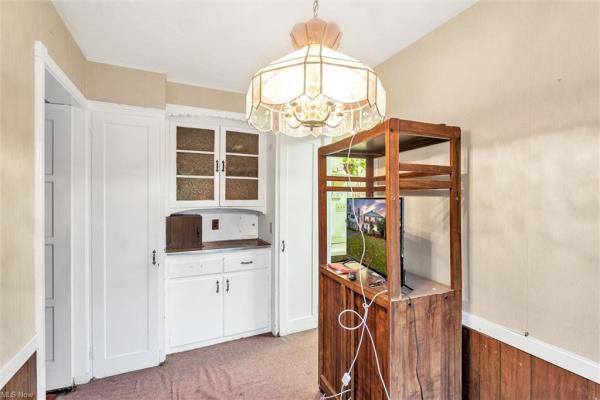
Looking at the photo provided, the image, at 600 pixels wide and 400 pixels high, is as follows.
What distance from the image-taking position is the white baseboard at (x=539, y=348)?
3.67ft

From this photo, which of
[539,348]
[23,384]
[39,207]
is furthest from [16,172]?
[539,348]

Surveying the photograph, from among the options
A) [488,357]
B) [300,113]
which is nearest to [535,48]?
[300,113]

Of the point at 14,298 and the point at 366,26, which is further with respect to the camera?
the point at 366,26

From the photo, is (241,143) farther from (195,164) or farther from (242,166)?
(195,164)

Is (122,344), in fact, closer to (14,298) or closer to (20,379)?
(20,379)

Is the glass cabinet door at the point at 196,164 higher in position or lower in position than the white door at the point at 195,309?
higher

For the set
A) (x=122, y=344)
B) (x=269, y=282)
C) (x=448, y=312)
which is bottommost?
(x=122, y=344)

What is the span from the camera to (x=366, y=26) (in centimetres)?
176

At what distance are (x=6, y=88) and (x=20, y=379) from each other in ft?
3.92

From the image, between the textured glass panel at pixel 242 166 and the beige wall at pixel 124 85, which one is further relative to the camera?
the textured glass panel at pixel 242 166

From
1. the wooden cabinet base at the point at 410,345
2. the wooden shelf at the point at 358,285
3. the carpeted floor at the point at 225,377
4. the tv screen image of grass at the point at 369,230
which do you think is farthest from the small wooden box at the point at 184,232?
the wooden cabinet base at the point at 410,345

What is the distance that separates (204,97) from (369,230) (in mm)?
2092

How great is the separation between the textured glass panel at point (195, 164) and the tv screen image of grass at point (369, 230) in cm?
157

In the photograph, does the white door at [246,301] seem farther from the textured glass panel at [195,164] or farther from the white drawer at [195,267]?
A: the textured glass panel at [195,164]
